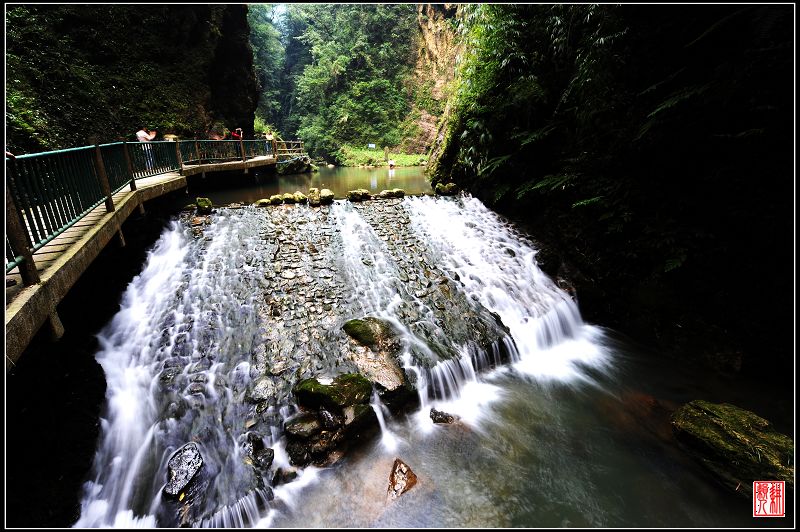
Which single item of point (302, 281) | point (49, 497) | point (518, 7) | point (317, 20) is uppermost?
point (317, 20)

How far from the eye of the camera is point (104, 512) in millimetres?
3215

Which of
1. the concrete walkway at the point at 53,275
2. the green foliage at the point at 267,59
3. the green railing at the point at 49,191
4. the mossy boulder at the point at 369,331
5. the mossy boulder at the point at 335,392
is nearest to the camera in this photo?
the concrete walkway at the point at 53,275

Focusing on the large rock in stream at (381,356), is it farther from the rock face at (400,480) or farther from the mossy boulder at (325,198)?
the mossy boulder at (325,198)

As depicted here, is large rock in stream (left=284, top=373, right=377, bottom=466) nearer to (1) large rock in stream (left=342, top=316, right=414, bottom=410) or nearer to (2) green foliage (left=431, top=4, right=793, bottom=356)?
(1) large rock in stream (left=342, top=316, right=414, bottom=410)

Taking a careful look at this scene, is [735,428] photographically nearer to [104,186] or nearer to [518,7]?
[104,186]

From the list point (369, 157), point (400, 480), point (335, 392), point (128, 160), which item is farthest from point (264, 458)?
point (369, 157)

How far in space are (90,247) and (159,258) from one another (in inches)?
118

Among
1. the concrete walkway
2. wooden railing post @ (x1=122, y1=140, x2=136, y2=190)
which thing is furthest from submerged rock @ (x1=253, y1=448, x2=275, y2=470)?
wooden railing post @ (x1=122, y1=140, x2=136, y2=190)

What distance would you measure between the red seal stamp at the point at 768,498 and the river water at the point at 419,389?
0.23ft

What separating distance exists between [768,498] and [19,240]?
306 inches

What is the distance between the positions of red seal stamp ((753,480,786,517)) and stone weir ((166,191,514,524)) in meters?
3.10

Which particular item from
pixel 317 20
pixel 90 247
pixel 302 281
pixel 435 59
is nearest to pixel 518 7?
pixel 302 281

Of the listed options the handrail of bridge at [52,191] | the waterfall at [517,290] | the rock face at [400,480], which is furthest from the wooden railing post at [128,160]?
the rock face at [400,480]

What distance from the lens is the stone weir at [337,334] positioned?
3920mm
